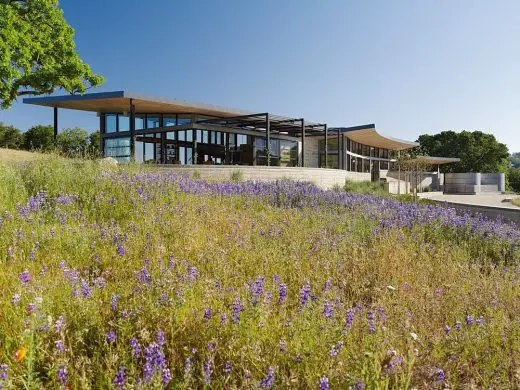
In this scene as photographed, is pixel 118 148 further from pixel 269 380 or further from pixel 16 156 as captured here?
pixel 269 380

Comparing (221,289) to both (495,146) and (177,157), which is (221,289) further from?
(495,146)

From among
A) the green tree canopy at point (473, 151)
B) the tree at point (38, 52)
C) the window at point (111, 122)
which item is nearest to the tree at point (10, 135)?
the window at point (111, 122)

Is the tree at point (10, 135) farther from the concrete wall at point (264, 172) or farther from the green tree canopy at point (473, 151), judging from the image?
the green tree canopy at point (473, 151)

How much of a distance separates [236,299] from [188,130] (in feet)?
84.8

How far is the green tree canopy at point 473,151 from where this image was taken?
59.3 m

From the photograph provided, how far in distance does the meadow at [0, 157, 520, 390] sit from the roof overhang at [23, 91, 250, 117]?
17.1 metres

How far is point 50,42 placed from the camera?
20.1 m

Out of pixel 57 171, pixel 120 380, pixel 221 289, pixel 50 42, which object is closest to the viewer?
pixel 120 380

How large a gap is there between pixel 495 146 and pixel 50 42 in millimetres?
63385

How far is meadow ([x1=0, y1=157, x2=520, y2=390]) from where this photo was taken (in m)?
1.87

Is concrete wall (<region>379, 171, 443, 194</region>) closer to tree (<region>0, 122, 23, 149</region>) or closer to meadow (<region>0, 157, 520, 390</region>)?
meadow (<region>0, 157, 520, 390</region>)

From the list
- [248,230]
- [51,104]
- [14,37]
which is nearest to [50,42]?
[14,37]

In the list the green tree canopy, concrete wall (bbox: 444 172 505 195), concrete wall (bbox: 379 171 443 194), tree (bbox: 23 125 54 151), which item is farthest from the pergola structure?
the green tree canopy

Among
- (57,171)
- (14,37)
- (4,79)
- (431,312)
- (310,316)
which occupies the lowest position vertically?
(431,312)
